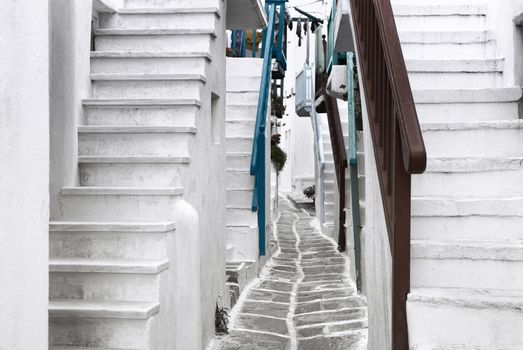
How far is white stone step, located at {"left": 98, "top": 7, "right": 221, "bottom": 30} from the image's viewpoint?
5988 mm

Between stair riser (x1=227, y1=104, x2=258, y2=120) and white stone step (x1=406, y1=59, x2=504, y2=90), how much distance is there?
4514 mm

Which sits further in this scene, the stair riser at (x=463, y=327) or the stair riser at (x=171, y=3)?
the stair riser at (x=171, y=3)

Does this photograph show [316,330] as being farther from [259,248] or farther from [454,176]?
[259,248]

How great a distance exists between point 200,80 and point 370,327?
2255 millimetres

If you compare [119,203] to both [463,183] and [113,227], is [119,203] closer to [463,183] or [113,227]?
[113,227]

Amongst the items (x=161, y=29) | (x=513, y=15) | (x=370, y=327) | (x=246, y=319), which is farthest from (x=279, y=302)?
(x=513, y=15)

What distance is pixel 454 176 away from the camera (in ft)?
14.0

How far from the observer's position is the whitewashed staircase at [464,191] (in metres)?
3.36

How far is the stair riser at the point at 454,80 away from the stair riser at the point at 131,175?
6.33 ft

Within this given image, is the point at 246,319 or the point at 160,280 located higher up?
the point at 160,280

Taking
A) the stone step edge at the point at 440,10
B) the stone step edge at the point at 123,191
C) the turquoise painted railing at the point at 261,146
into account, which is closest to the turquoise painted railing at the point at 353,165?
the turquoise painted railing at the point at 261,146

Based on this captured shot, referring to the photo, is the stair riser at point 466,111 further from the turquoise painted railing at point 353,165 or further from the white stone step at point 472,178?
the turquoise painted railing at point 353,165

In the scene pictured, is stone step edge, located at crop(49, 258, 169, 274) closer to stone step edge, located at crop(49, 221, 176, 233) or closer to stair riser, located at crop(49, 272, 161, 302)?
stair riser, located at crop(49, 272, 161, 302)
